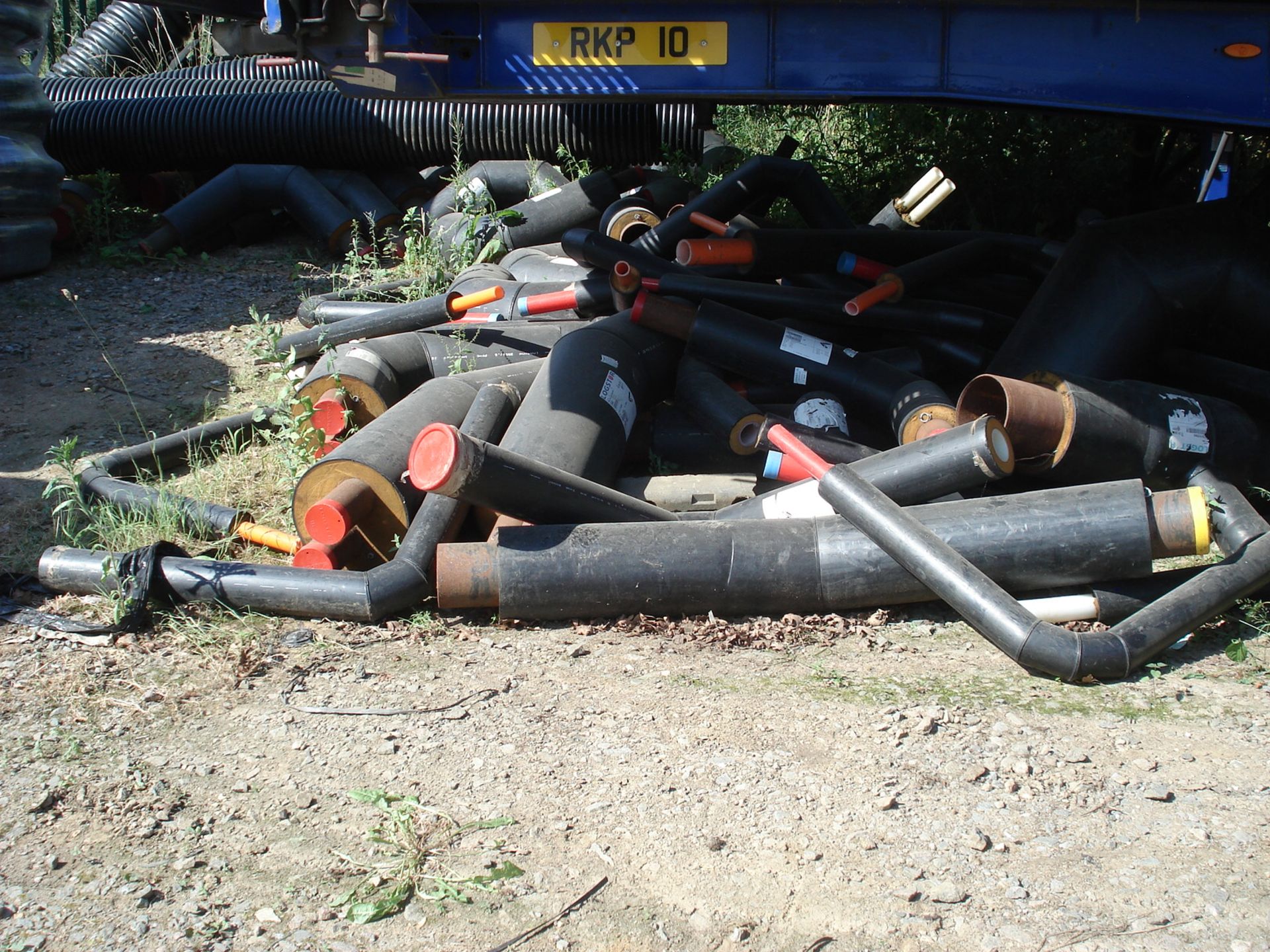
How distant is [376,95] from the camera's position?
377 centimetres

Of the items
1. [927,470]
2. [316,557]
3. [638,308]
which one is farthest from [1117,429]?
[316,557]

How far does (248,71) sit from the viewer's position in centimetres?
720

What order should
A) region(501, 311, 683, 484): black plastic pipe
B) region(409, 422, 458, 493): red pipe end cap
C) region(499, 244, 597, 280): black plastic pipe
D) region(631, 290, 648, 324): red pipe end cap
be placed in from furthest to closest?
region(499, 244, 597, 280): black plastic pipe, region(631, 290, 648, 324): red pipe end cap, region(501, 311, 683, 484): black plastic pipe, region(409, 422, 458, 493): red pipe end cap

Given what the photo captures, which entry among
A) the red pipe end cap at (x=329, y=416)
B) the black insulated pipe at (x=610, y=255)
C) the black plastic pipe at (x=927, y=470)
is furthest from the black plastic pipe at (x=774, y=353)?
the red pipe end cap at (x=329, y=416)

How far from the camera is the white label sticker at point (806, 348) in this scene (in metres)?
3.61

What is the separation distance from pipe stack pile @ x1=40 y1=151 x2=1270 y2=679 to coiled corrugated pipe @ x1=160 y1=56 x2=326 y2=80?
3.33 m

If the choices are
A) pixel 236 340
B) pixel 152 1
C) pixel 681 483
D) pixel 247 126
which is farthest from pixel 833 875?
pixel 247 126

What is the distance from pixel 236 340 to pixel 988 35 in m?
3.68

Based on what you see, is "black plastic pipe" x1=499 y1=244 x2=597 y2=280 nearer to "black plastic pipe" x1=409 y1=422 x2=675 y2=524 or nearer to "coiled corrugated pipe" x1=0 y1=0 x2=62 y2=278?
"black plastic pipe" x1=409 y1=422 x2=675 y2=524

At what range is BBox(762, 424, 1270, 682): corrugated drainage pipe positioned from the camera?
2418 millimetres

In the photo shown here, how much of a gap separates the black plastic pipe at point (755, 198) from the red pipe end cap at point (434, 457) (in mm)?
2137

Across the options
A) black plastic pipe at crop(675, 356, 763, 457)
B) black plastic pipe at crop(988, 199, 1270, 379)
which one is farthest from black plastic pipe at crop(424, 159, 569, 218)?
black plastic pipe at crop(988, 199, 1270, 379)

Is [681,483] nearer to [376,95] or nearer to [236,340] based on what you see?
[376,95]

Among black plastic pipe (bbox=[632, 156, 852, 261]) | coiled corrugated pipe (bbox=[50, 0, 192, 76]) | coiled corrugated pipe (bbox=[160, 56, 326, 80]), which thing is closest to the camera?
black plastic pipe (bbox=[632, 156, 852, 261])
